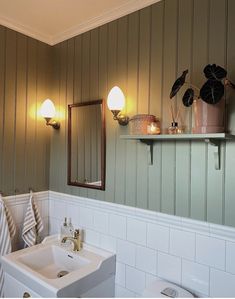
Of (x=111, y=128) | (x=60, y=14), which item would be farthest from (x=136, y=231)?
(x=60, y=14)

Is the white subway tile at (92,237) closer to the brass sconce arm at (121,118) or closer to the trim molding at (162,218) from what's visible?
the trim molding at (162,218)

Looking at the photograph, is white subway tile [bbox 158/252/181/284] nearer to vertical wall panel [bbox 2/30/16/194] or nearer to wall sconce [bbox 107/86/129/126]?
wall sconce [bbox 107/86/129/126]

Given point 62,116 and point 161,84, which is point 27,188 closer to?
point 62,116

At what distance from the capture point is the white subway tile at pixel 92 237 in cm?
179

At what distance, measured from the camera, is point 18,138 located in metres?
1.95

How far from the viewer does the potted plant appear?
110 cm

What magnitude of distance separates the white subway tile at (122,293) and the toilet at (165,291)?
28 cm

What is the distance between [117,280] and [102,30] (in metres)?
1.77

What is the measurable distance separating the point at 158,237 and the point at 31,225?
100 centimetres

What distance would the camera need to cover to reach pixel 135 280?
61.4 inches

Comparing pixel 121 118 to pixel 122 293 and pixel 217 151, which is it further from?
pixel 122 293

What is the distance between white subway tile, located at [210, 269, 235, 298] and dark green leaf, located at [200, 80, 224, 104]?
86cm

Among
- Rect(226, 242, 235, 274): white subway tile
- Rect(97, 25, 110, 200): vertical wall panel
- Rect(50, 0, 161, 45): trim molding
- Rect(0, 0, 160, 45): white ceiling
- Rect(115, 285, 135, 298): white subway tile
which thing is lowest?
Rect(115, 285, 135, 298): white subway tile

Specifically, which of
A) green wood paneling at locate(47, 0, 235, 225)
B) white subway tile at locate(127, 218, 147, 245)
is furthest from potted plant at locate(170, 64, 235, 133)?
white subway tile at locate(127, 218, 147, 245)
